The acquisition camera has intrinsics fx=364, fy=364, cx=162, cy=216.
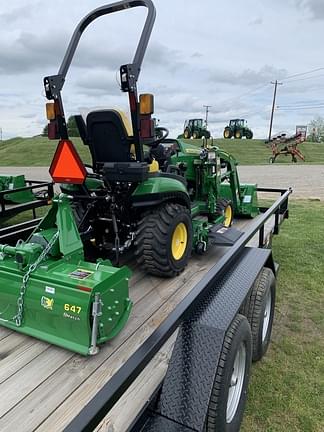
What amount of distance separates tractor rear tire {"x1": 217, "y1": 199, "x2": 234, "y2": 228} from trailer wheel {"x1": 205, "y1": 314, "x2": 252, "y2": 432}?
2570 millimetres

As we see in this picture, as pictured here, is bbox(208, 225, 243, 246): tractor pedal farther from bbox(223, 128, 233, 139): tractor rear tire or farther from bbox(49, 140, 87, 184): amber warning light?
bbox(223, 128, 233, 139): tractor rear tire

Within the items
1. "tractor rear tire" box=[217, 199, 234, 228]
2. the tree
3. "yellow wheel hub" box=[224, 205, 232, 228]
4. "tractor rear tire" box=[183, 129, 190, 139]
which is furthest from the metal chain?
the tree

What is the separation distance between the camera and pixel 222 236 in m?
3.55

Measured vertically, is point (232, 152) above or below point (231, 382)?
below

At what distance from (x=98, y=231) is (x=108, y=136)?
831 mm

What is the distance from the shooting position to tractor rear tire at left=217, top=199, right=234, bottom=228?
4.50 meters

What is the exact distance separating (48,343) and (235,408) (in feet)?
3.59

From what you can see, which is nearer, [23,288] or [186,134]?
[23,288]

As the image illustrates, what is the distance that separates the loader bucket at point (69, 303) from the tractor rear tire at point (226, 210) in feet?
8.57

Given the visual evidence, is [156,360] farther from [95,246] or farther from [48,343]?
[95,246]

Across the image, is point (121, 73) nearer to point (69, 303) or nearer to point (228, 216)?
point (69, 303)

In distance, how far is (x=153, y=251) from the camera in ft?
9.27

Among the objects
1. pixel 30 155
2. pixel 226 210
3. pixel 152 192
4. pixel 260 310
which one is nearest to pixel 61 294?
pixel 152 192

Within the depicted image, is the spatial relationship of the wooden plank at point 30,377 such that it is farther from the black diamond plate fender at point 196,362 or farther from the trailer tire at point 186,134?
the trailer tire at point 186,134
